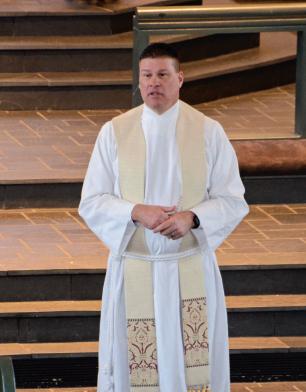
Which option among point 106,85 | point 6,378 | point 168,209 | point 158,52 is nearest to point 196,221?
point 168,209

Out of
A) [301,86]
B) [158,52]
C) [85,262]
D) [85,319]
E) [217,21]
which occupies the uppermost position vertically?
[217,21]

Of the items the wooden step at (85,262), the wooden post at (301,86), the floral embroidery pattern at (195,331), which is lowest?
the floral embroidery pattern at (195,331)

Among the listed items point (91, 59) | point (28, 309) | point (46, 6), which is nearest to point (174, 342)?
point (28, 309)

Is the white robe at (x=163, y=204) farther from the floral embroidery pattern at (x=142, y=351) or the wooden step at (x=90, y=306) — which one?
the wooden step at (x=90, y=306)

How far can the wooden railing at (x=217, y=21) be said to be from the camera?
599 cm

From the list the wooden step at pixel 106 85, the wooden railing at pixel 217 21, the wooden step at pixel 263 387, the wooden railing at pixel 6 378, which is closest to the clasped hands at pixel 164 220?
the wooden railing at pixel 6 378

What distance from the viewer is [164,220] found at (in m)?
3.49

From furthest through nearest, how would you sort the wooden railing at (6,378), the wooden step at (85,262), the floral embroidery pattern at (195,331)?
1. the wooden step at (85,262)
2. the floral embroidery pattern at (195,331)
3. the wooden railing at (6,378)

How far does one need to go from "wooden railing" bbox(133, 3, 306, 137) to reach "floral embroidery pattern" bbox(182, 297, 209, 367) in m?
2.60

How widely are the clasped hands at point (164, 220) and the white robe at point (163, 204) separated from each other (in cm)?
5

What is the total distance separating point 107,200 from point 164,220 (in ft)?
0.93

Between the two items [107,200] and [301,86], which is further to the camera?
[301,86]

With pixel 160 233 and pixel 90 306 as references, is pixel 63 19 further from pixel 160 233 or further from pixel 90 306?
pixel 160 233

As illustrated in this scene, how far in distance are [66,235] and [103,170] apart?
6.60 feet
